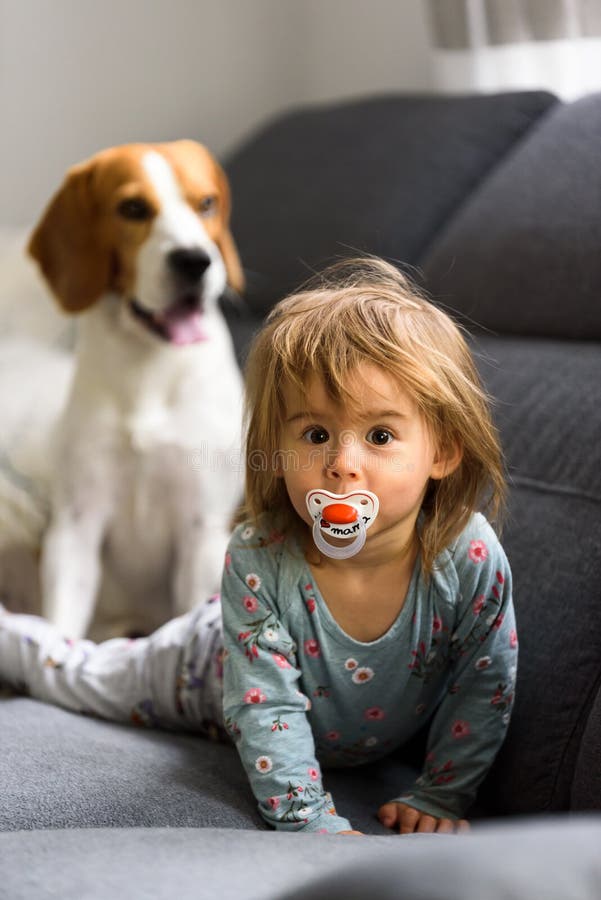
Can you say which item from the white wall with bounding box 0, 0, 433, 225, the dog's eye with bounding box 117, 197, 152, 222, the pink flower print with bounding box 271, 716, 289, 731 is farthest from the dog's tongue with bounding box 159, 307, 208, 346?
the white wall with bounding box 0, 0, 433, 225

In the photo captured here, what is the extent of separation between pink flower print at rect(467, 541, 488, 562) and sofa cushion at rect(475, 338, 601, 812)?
0.38ft

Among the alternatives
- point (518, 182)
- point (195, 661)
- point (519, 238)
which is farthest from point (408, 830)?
point (518, 182)

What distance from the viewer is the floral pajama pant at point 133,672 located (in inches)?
46.8

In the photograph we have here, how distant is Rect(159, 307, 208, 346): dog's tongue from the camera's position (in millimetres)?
1448

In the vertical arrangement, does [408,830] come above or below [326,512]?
below

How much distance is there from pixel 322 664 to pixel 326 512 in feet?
0.58

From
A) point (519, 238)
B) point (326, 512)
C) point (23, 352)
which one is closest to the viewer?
point (326, 512)

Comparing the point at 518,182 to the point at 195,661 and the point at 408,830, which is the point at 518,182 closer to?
the point at 195,661

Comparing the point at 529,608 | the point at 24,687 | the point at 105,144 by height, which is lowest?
the point at 24,687

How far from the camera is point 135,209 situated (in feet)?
4.66

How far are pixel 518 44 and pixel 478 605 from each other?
121cm

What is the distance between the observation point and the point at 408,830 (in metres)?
1.01

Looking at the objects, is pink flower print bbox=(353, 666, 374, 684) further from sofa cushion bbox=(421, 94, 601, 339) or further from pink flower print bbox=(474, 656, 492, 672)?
sofa cushion bbox=(421, 94, 601, 339)

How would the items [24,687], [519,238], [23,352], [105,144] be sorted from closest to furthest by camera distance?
1. [24,687]
2. [519,238]
3. [23,352]
4. [105,144]
